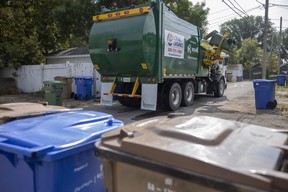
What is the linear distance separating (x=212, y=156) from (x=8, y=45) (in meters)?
17.8

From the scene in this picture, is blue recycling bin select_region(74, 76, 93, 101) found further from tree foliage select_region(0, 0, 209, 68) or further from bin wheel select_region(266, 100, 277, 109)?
bin wheel select_region(266, 100, 277, 109)

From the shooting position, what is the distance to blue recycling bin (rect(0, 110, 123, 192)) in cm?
203

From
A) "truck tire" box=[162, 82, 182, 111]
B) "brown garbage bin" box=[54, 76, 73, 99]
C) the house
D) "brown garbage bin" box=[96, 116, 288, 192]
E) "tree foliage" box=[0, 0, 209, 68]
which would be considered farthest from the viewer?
the house

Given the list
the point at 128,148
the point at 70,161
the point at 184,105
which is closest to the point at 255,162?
the point at 128,148

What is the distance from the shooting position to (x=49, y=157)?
1.97m

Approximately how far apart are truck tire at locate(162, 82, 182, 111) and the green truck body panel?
443mm

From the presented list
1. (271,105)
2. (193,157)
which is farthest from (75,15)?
(193,157)

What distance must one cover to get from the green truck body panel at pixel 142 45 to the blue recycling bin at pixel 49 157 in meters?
6.42

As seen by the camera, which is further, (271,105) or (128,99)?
(128,99)

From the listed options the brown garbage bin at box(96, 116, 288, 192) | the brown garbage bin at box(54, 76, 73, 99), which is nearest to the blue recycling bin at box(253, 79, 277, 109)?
the brown garbage bin at box(96, 116, 288, 192)

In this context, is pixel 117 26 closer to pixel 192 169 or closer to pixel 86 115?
A: pixel 86 115

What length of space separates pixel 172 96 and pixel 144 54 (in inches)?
87.4

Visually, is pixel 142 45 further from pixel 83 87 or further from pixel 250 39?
pixel 250 39

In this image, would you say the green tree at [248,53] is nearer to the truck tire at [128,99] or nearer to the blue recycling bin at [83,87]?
the blue recycling bin at [83,87]
